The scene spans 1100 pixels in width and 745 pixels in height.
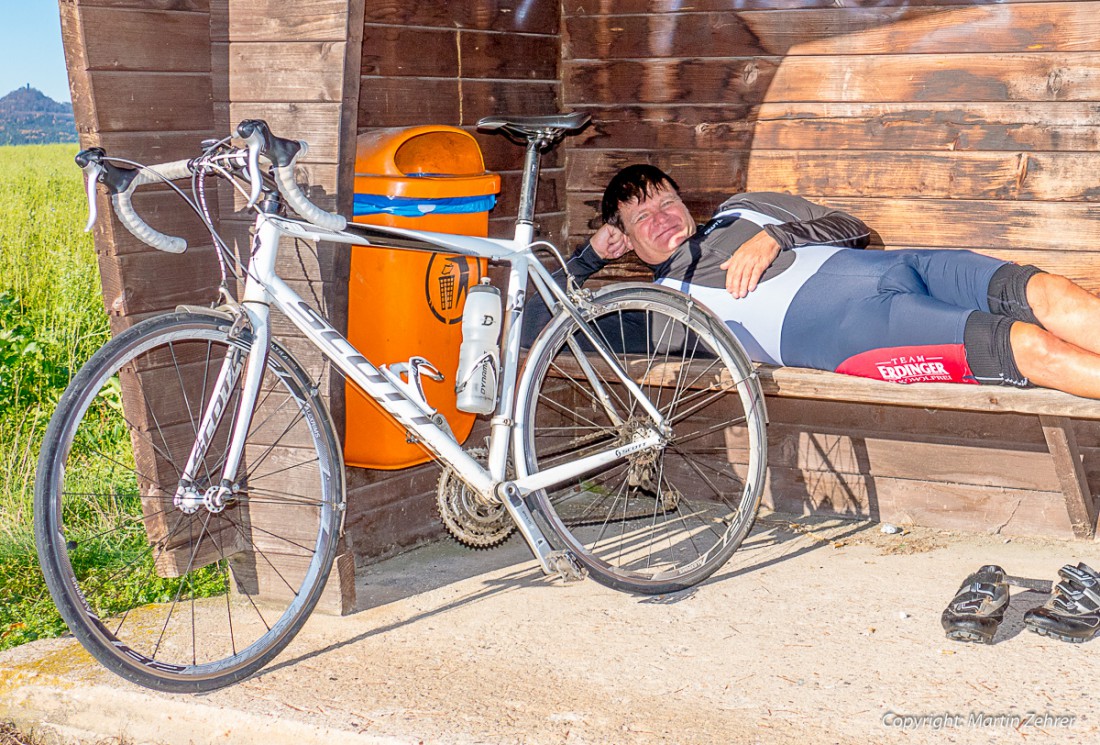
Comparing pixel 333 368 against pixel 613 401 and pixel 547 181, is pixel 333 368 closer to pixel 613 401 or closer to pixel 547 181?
pixel 613 401

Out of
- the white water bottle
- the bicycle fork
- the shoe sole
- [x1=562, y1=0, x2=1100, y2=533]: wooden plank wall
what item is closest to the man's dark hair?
[x1=562, y1=0, x2=1100, y2=533]: wooden plank wall

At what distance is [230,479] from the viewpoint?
2826mm

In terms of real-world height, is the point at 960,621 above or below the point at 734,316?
below

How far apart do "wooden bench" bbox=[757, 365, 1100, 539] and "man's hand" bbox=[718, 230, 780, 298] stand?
0.27 meters

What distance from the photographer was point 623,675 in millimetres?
3006

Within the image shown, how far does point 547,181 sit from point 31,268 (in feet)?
18.7

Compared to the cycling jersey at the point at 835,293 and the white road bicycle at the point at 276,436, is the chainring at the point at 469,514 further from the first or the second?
the cycling jersey at the point at 835,293

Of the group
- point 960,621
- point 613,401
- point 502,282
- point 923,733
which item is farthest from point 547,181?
point 923,733

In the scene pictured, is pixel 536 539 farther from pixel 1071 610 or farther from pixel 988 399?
pixel 1071 610

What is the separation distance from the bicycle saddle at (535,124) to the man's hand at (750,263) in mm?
779

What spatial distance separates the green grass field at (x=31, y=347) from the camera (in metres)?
3.89

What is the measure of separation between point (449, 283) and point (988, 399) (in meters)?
1.60

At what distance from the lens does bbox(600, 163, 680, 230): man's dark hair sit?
4160 mm

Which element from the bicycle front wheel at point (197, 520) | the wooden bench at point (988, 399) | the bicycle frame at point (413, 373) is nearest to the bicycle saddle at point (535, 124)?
the bicycle frame at point (413, 373)
